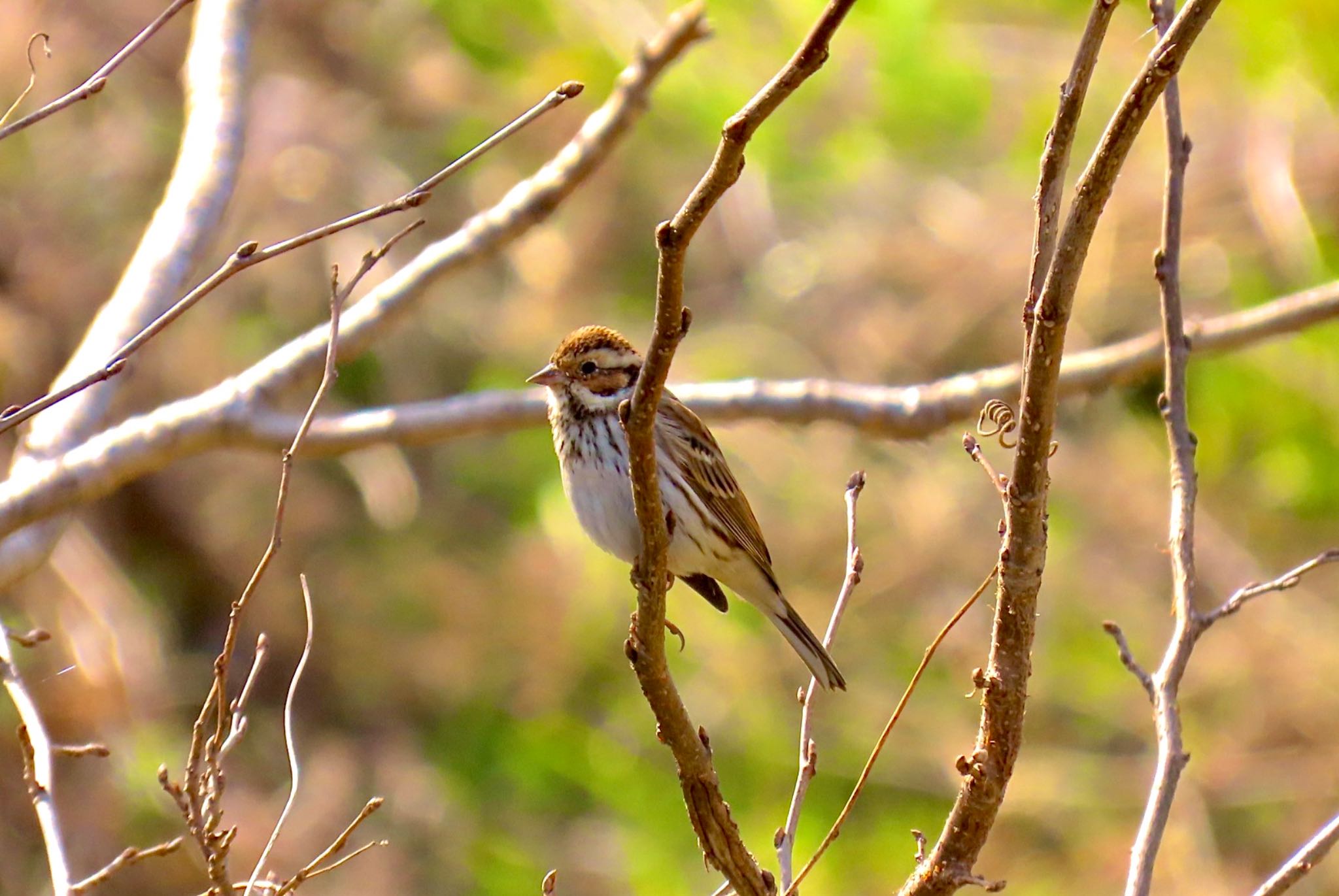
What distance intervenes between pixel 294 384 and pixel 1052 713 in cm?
482

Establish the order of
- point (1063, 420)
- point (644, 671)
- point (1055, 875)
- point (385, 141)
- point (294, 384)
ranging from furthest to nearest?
point (385, 141)
point (1063, 420)
point (1055, 875)
point (294, 384)
point (644, 671)

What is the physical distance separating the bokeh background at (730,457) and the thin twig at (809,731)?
3955 mm

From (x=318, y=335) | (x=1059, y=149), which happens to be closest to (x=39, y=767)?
(x=318, y=335)

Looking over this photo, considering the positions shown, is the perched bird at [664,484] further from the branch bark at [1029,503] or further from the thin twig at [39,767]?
the thin twig at [39,767]

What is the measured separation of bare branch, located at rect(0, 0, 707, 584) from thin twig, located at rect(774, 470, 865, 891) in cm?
81

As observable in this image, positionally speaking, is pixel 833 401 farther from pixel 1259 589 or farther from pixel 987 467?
pixel 987 467

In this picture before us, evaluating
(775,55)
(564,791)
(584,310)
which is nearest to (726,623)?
(564,791)

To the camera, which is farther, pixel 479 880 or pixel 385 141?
pixel 385 141

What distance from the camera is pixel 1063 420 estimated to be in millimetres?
7707

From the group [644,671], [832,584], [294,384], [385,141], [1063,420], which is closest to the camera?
[644,671]

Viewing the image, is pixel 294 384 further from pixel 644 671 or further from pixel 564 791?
pixel 564 791

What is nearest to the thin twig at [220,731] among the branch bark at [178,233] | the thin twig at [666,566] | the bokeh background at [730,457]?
the thin twig at [666,566]

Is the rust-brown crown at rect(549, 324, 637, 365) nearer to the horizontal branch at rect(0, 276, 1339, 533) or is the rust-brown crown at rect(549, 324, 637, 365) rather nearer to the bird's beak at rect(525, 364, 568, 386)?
the bird's beak at rect(525, 364, 568, 386)

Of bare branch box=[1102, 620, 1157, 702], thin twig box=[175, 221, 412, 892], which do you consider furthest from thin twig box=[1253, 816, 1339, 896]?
thin twig box=[175, 221, 412, 892]
